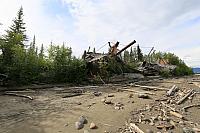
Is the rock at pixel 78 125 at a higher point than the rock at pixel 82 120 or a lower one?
lower

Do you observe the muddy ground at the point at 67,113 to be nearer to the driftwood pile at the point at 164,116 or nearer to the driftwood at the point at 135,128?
the driftwood pile at the point at 164,116

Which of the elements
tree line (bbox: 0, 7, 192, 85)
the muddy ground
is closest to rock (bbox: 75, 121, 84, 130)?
the muddy ground

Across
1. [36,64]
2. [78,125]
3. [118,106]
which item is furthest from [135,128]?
[36,64]

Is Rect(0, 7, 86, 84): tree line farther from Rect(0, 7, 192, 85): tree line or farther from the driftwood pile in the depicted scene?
the driftwood pile

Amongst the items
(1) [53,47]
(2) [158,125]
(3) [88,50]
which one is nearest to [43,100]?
(2) [158,125]

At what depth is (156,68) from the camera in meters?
44.3

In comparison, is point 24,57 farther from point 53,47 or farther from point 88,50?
point 88,50

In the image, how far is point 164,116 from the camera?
35.0 feet

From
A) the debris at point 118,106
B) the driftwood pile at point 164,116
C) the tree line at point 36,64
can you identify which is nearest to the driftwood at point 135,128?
the driftwood pile at point 164,116

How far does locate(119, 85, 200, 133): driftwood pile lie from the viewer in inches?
370

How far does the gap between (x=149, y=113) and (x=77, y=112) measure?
3026mm

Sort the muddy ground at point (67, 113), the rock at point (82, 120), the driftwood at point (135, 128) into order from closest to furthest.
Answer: the driftwood at point (135, 128), the muddy ground at point (67, 113), the rock at point (82, 120)

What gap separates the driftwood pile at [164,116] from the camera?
939cm

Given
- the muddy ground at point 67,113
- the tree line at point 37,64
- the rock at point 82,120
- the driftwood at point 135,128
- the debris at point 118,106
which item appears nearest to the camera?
the driftwood at point 135,128
